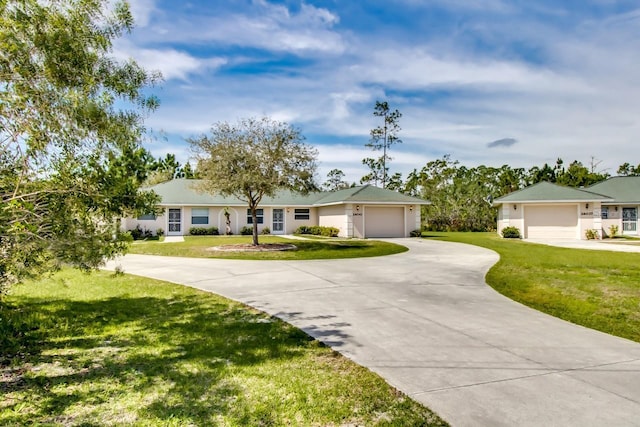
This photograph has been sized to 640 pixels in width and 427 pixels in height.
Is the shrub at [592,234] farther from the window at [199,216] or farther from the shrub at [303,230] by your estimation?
the window at [199,216]

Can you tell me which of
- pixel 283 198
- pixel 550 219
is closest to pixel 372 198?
pixel 283 198

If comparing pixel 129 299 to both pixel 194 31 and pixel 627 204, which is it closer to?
pixel 194 31

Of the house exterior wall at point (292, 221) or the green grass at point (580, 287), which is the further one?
the house exterior wall at point (292, 221)

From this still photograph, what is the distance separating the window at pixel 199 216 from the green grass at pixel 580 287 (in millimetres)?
21470

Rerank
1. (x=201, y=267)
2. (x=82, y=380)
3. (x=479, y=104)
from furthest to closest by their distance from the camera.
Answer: (x=479, y=104) < (x=201, y=267) < (x=82, y=380)

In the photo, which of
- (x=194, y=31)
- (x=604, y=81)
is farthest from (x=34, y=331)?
(x=604, y=81)

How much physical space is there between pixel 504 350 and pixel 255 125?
15652mm

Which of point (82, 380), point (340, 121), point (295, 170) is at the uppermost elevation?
point (340, 121)

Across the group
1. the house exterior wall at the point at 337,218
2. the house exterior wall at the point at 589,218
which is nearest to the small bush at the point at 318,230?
the house exterior wall at the point at 337,218

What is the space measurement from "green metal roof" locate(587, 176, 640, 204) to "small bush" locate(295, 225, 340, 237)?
1918 centimetres

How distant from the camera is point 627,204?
2662 centimetres

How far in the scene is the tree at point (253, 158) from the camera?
57.3 feet

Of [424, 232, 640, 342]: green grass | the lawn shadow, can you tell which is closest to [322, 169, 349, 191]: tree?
[424, 232, 640, 342]: green grass

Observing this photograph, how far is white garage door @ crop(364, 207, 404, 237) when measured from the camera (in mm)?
27188
